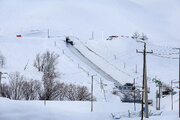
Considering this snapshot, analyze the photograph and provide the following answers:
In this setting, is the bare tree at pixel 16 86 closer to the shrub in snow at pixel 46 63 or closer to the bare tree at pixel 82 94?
the bare tree at pixel 82 94

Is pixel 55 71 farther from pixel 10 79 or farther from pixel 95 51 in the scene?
pixel 95 51

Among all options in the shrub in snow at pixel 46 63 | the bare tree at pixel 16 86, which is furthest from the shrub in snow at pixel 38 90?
the shrub in snow at pixel 46 63

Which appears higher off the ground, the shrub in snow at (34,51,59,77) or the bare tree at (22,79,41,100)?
the shrub in snow at (34,51,59,77)

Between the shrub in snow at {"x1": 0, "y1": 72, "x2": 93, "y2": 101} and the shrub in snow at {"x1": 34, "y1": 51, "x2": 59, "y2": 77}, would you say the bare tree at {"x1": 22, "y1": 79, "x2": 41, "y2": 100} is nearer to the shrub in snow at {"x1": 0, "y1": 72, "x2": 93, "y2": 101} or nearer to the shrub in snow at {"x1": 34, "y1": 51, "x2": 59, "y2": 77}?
the shrub in snow at {"x1": 0, "y1": 72, "x2": 93, "y2": 101}

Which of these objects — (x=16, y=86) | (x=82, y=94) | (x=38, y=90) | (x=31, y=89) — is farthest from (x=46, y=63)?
(x=16, y=86)

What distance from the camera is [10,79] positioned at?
2795cm

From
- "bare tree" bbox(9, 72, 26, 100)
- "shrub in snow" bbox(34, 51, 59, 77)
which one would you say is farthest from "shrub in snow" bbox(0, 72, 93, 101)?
"shrub in snow" bbox(34, 51, 59, 77)

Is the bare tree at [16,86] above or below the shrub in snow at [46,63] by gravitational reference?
below

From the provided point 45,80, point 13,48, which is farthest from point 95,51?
point 45,80

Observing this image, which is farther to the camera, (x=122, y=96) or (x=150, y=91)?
(x=150, y=91)

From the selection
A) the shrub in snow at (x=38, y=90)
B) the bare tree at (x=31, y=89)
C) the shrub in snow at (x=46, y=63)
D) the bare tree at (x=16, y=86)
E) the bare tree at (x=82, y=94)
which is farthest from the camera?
the shrub in snow at (x=46, y=63)

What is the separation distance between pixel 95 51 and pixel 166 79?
15.3m

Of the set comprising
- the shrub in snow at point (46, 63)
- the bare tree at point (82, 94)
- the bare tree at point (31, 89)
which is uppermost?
the shrub in snow at point (46, 63)

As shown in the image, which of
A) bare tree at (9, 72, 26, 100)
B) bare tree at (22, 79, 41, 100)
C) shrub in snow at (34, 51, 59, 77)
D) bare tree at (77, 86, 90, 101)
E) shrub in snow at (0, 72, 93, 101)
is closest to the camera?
bare tree at (9, 72, 26, 100)
